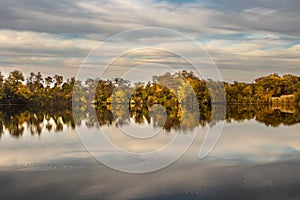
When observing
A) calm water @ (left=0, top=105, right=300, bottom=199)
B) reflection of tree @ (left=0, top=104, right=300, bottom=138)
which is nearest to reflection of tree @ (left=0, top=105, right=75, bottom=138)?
reflection of tree @ (left=0, top=104, right=300, bottom=138)

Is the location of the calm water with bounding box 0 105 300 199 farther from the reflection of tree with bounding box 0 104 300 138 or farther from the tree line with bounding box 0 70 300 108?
the tree line with bounding box 0 70 300 108

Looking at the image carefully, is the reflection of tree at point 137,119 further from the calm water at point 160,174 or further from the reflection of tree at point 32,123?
the calm water at point 160,174

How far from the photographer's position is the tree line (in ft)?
135

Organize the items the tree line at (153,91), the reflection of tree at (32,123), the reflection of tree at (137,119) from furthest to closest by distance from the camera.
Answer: the tree line at (153,91) < the reflection of tree at (137,119) < the reflection of tree at (32,123)

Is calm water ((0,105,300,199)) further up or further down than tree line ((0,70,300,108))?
further down

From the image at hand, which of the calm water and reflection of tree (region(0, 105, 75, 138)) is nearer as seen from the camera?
the calm water

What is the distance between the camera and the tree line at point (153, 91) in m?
41.2

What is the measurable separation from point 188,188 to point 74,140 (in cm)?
732

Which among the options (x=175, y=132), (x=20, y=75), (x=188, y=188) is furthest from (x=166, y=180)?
(x=20, y=75)

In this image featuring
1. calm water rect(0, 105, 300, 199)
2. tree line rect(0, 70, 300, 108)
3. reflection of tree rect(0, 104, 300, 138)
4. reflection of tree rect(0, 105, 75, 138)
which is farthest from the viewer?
tree line rect(0, 70, 300, 108)

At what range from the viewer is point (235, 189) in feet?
23.4

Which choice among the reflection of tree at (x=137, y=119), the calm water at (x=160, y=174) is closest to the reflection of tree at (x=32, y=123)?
the reflection of tree at (x=137, y=119)

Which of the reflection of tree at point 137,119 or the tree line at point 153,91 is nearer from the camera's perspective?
the reflection of tree at point 137,119

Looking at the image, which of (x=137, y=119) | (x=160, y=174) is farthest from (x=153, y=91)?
(x=160, y=174)
